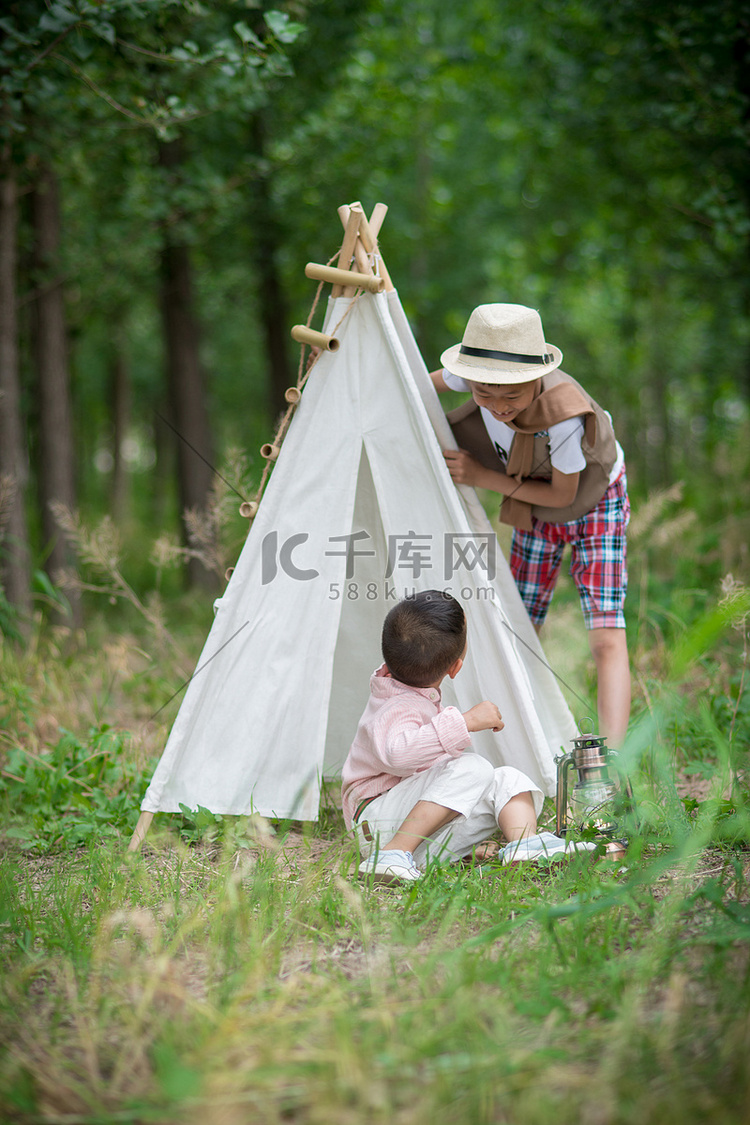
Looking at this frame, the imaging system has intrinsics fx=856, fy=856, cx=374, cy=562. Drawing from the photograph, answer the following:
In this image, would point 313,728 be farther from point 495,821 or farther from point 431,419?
point 431,419

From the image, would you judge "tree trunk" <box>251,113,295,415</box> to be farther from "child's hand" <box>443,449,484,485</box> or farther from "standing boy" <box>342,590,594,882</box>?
"standing boy" <box>342,590,594,882</box>

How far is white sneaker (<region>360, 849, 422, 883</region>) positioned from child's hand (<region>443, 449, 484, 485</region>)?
1166mm

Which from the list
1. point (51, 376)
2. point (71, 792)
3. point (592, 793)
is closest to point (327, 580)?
point (592, 793)

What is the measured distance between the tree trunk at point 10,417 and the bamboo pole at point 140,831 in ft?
6.43

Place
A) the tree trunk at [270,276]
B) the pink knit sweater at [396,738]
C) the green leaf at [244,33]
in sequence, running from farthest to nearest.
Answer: the tree trunk at [270,276], the green leaf at [244,33], the pink knit sweater at [396,738]

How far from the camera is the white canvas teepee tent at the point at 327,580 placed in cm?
266

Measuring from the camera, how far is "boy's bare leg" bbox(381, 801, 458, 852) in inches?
92.3

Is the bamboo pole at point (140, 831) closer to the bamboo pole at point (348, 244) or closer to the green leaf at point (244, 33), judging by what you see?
the bamboo pole at point (348, 244)

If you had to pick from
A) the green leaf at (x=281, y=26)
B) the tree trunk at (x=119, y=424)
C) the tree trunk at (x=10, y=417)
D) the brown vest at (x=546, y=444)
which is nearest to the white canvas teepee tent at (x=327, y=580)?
the brown vest at (x=546, y=444)

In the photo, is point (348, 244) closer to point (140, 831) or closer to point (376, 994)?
point (140, 831)

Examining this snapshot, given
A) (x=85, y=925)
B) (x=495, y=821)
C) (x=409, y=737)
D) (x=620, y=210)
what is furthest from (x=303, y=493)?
(x=620, y=210)

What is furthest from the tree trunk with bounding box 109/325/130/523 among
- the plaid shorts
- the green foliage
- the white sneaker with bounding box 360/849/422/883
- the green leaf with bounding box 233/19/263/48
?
the white sneaker with bounding box 360/849/422/883

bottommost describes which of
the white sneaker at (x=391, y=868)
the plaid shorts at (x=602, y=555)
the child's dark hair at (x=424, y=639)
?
the white sneaker at (x=391, y=868)

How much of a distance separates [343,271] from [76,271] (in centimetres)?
352
